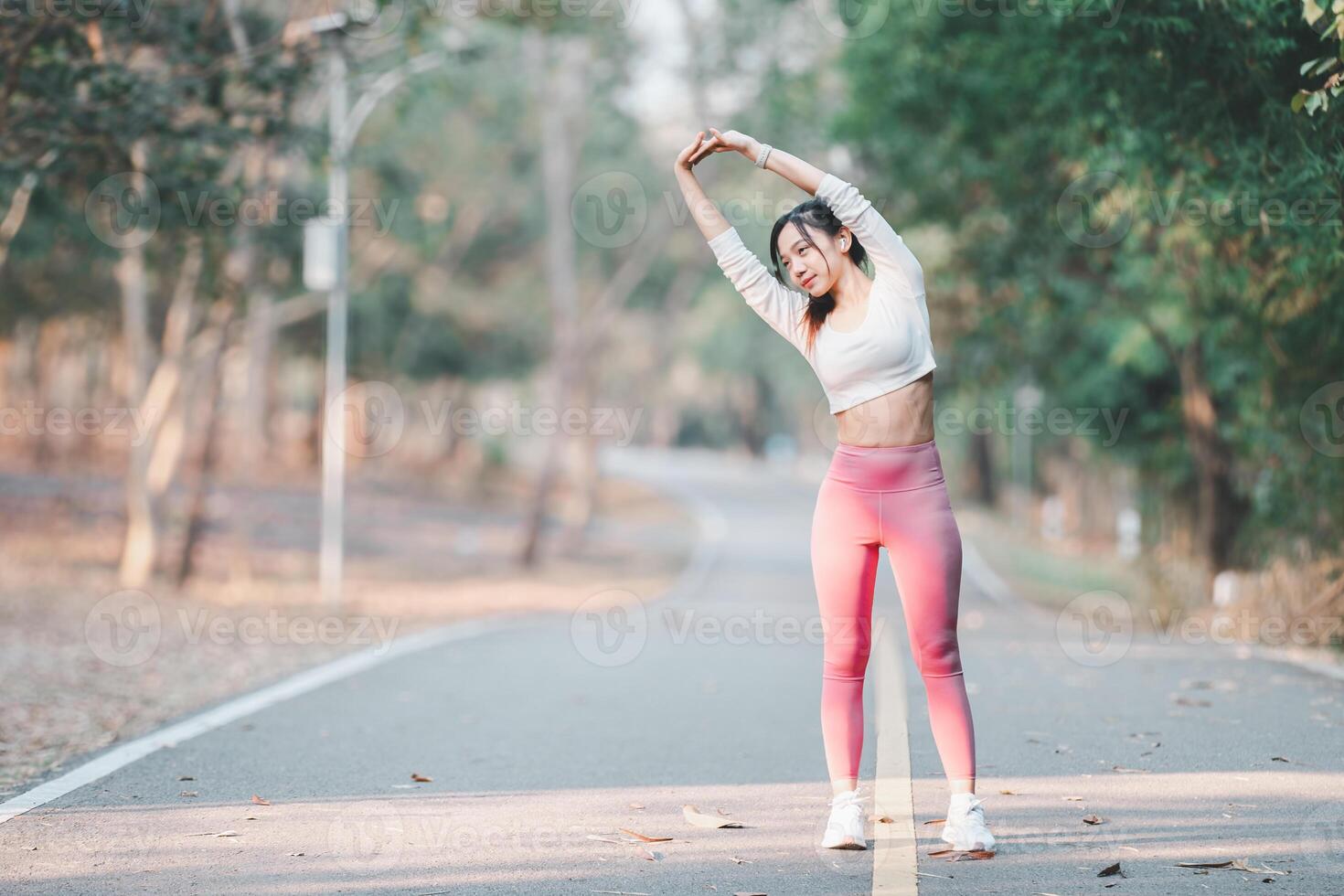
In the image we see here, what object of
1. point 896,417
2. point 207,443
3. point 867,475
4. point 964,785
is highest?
point 207,443

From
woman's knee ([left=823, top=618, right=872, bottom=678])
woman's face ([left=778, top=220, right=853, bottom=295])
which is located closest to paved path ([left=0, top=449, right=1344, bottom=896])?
woman's knee ([left=823, top=618, right=872, bottom=678])

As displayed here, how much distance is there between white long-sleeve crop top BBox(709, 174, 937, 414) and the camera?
4582 mm

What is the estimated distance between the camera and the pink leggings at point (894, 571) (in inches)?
182

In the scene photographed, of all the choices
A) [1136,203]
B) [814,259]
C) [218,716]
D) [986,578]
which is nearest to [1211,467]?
[1136,203]

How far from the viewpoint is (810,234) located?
470 centimetres

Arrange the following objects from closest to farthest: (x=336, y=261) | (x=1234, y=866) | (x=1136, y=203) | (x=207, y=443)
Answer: (x=1234, y=866)
(x=1136, y=203)
(x=336, y=261)
(x=207, y=443)

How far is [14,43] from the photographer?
29.7ft

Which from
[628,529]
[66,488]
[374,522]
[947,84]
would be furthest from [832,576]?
[628,529]

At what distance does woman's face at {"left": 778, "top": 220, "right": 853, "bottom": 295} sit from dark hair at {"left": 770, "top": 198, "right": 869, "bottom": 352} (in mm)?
14

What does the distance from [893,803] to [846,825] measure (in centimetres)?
76

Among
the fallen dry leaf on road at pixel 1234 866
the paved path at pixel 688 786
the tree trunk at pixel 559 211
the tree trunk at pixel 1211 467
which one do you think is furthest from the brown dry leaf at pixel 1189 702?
the tree trunk at pixel 559 211

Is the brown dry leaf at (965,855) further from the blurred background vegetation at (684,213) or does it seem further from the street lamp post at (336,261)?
the street lamp post at (336,261)

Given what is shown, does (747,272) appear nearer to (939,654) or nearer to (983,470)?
(939,654)

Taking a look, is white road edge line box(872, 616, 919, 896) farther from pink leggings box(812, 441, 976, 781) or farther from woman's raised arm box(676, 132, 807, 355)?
woman's raised arm box(676, 132, 807, 355)
